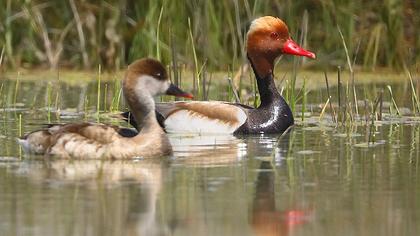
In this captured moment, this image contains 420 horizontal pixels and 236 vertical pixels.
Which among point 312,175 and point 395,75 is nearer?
point 312,175

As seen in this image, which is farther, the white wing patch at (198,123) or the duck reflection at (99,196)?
the white wing patch at (198,123)

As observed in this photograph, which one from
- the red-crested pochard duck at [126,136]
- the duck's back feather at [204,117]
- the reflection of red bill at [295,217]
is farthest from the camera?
the duck's back feather at [204,117]

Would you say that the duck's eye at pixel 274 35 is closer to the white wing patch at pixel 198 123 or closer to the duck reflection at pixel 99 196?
the white wing patch at pixel 198 123

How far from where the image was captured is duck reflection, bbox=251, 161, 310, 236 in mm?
6141

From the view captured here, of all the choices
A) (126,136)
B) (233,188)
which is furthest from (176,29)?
(233,188)

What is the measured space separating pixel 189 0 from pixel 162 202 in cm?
726

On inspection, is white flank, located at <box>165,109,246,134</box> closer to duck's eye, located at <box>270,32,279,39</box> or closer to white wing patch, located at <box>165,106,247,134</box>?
white wing patch, located at <box>165,106,247,134</box>

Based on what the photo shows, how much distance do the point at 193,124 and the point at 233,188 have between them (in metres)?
3.30

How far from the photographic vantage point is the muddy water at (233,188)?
20.4 feet

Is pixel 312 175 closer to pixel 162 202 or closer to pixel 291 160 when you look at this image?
pixel 291 160

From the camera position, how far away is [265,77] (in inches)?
439

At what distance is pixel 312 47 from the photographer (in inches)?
578

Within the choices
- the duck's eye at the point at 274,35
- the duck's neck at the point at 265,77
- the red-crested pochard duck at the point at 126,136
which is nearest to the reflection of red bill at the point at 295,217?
the red-crested pochard duck at the point at 126,136

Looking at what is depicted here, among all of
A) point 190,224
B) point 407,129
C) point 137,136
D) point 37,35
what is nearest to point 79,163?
point 137,136
